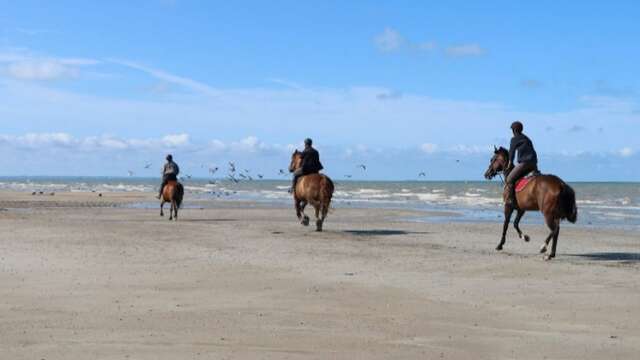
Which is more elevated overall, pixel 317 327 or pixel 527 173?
pixel 527 173

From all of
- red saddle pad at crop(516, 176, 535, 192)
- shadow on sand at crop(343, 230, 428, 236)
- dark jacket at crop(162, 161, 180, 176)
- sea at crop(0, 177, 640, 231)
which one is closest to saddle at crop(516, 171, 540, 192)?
red saddle pad at crop(516, 176, 535, 192)

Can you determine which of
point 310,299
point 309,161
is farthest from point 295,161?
point 310,299

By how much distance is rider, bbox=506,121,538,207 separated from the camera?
17109mm

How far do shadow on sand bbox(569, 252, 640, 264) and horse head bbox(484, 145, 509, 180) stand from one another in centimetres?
250

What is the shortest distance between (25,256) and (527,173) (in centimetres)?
987

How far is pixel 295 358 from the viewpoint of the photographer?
289 inches

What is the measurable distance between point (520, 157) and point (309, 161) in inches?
291

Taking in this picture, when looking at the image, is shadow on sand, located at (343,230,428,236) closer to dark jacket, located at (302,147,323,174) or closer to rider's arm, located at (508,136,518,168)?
dark jacket, located at (302,147,323,174)

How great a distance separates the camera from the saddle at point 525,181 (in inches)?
669

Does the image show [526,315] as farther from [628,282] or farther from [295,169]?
[295,169]

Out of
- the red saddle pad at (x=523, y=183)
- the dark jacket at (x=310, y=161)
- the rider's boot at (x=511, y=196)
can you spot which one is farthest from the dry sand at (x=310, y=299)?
the dark jacket at (x=310, y=161)

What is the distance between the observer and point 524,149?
56.2 ft

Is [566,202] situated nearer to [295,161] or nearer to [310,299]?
[310,299]

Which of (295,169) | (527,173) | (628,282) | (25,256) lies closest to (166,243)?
(25,256)
